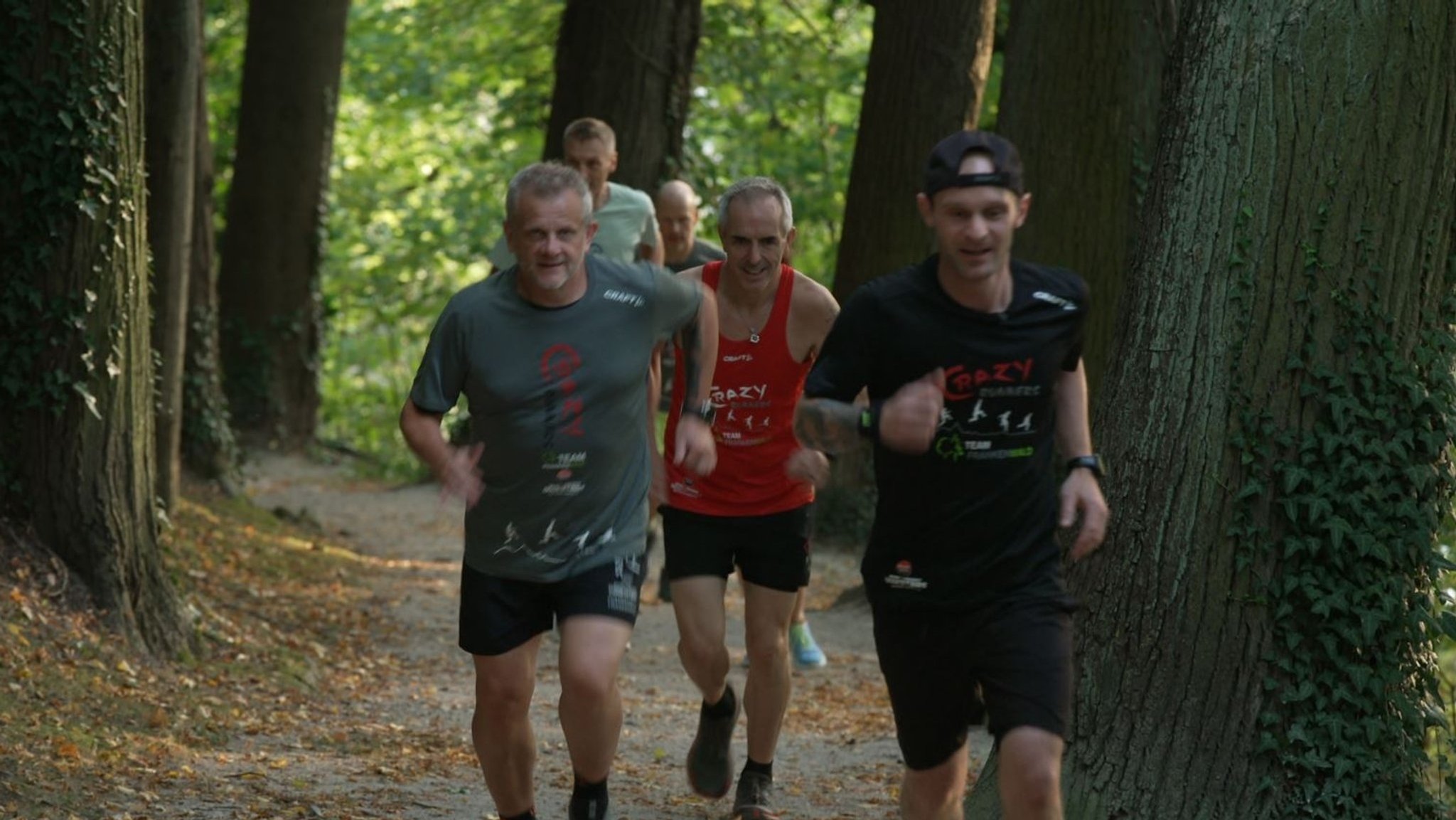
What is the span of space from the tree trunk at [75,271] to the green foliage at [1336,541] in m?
5.62

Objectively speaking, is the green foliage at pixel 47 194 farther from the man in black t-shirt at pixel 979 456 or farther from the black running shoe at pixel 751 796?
the man in black t-shirt at pixel 979 456

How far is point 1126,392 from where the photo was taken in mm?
6672

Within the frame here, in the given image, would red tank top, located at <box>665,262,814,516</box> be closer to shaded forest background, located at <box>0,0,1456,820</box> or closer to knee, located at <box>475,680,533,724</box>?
shaded forest background, located at <box>0,0,1456,820</box>

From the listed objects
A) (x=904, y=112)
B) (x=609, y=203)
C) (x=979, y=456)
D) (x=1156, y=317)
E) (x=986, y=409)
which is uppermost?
(x=904, y=112)

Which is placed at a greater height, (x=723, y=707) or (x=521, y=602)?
(x=521, y=602)

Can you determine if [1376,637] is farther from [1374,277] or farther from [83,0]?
[83,0]

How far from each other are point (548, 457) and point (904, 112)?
33.3 feet

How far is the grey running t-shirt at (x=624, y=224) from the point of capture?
9.91 meters

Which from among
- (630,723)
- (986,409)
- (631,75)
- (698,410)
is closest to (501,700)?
(698,410)

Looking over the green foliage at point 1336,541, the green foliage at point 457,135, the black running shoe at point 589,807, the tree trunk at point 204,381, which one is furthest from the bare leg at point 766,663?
the green foliage at point 457,135

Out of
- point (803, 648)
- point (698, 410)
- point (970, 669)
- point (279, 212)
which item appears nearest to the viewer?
point (970, 669)

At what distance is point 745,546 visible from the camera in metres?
7.26

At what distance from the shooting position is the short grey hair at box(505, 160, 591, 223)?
18.9 feet

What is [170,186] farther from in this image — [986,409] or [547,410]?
[986,409]
